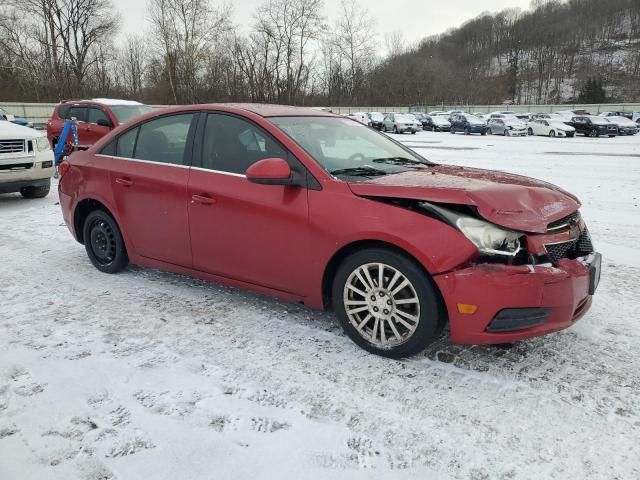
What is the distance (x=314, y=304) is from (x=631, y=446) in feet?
6.48

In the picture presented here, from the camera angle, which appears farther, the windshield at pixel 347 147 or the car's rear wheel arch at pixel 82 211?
the car's rear wheel arch at pixel 82 211

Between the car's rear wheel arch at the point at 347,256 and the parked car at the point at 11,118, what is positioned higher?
the parked car at the point at 11,118

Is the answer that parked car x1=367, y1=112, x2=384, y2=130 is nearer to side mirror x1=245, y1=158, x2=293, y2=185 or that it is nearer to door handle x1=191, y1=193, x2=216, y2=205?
door handle x1=191, y1=193, x2=216, y2=205

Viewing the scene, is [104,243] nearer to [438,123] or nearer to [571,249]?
[571,249]

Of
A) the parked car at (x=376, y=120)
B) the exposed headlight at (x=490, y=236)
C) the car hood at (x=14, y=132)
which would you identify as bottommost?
the exposed headlight at (x=490, y=236)

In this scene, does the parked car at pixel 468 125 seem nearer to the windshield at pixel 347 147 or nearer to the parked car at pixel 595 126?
the parked car at pixel 595 126

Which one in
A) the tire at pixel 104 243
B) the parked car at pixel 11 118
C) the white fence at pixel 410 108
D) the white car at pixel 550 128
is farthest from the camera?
the white fence at pixel 410 108

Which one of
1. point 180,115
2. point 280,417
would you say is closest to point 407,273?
point 280,417

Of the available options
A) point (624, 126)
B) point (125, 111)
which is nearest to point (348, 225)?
point (125, 111)

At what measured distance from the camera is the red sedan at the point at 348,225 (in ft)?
9.50

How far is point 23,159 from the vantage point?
8188 mm

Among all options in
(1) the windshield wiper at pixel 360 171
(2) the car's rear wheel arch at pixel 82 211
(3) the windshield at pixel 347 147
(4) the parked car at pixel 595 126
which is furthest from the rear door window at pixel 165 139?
(4) the parked car at pixel 595 126

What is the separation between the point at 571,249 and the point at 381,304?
4.11 feet

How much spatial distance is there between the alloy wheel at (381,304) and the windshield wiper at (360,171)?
28.4 inches
